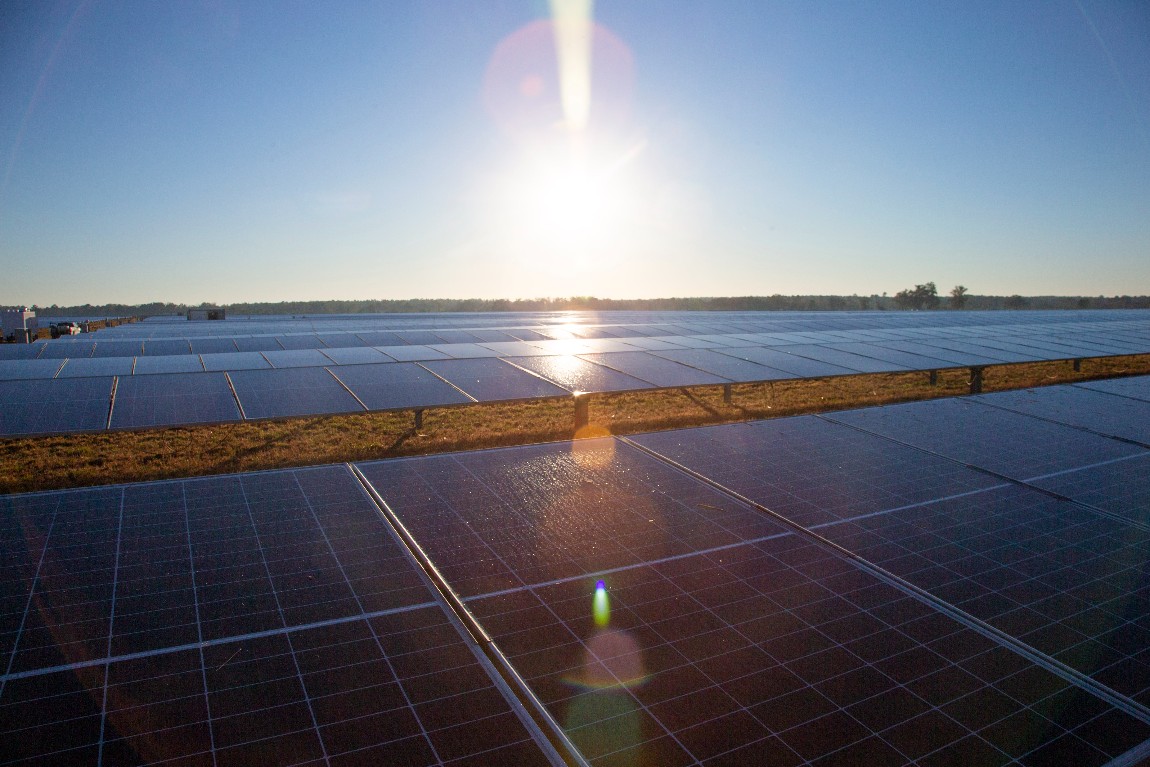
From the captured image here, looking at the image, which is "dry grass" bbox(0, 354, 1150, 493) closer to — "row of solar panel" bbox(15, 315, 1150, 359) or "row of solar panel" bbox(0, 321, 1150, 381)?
"row of solar panel" bbox(0, 321, 1150, 381)

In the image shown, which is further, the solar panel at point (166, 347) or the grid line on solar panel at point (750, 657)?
the solar panel at point (166, 347)

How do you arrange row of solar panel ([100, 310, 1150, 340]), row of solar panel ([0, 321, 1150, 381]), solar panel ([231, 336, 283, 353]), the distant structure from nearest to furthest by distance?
1. row of solar panel ([0, 321, 1150, 381])
2. solar panel ([231, 336, 283, 353])
3. row of solar panel ([100, 310, 1150, 340])
4. the distant structure

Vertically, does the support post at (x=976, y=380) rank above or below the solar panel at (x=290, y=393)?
below

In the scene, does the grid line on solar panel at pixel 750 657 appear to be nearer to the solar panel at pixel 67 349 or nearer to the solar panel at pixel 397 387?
the solar panel at pixel 397 387

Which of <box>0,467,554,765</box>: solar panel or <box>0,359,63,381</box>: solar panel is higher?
<box>0,359,63,381</box>: solar panel

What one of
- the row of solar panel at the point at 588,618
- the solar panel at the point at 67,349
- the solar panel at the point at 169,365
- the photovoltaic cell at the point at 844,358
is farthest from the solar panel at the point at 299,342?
the row of solar panel at the point at 588,618

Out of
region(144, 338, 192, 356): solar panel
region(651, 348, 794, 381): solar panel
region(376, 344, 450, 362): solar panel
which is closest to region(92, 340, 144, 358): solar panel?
region(144, 338, 192, 356): solar panel
